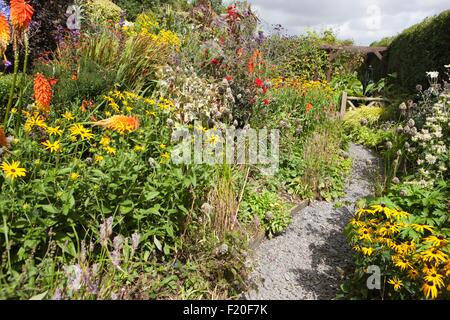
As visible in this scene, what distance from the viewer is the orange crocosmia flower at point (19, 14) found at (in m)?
2.37

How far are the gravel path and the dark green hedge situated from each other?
14.7 ft

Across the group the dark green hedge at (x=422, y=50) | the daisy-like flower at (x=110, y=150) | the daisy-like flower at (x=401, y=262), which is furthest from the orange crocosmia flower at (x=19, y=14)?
the dark green hedge at (x=422, y=50)

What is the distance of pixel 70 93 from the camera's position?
3518 mm

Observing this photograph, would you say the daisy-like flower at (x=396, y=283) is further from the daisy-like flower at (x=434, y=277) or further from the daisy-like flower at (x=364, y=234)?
the daisy-like flower at (x=364, y=234)

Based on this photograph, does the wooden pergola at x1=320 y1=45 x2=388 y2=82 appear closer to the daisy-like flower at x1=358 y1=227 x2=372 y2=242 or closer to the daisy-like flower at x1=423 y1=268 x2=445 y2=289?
the daisy-like flower at x1=358 y1=227 x2=372 y2=242

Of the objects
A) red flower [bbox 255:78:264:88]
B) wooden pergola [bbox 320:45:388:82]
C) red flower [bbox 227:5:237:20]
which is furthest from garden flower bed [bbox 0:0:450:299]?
wooden pergola [bbox 320:45:388:82]

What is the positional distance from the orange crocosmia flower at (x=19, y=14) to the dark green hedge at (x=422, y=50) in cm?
695

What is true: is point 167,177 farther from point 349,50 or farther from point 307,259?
point 349,50

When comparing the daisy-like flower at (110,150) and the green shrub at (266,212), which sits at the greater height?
the daisy-like flower at (110,150)

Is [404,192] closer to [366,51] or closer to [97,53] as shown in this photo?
[97,53]

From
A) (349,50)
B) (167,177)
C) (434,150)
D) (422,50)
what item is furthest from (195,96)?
(349,50)

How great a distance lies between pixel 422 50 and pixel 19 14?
7.61m

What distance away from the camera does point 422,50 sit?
25.2ft

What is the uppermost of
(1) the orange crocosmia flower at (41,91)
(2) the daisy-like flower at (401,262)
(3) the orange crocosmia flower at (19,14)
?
(3) the orange crocosmia flower at (19,14)
